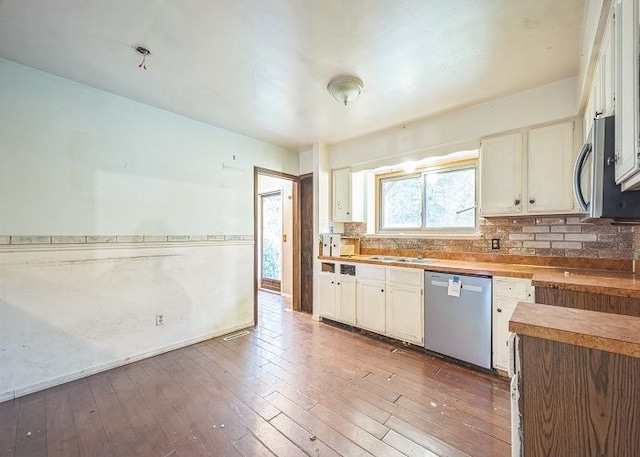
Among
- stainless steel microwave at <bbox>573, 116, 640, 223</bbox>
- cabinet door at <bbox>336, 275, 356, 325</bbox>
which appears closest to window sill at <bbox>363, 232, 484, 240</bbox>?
cabinet door at <bbox>336, 275, 356, 325</bbox>

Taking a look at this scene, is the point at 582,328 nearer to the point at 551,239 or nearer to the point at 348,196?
the point at 551,239

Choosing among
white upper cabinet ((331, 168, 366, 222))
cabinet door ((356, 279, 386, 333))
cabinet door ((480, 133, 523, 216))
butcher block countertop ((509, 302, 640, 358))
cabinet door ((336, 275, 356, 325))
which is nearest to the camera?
butcher block countertop ((509, 302, 640, 358))

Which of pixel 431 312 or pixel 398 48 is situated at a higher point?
pixel 398 48

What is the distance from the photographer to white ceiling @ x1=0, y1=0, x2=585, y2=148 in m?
1.63

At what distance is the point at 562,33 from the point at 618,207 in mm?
1352

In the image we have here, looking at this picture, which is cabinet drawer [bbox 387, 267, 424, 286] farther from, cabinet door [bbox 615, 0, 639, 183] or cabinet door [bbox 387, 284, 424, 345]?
cabinet door [bbox 615, 0, 639, 183]

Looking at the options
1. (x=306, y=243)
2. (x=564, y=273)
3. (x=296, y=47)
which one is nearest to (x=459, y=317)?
(x=564, y=273)

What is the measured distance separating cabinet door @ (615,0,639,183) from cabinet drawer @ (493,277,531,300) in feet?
4.61

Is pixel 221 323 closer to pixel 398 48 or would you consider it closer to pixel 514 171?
pixel 398 48

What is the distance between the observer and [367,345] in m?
3.06

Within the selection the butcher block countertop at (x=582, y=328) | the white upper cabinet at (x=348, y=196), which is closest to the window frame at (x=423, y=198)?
the white upper cabinet at (x=348, y=196)

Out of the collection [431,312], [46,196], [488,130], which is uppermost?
[488,130]

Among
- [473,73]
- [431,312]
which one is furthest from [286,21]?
[431,312]

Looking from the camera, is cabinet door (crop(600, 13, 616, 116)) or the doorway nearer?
cabinet door (crop(600, 13, 616, 116))
